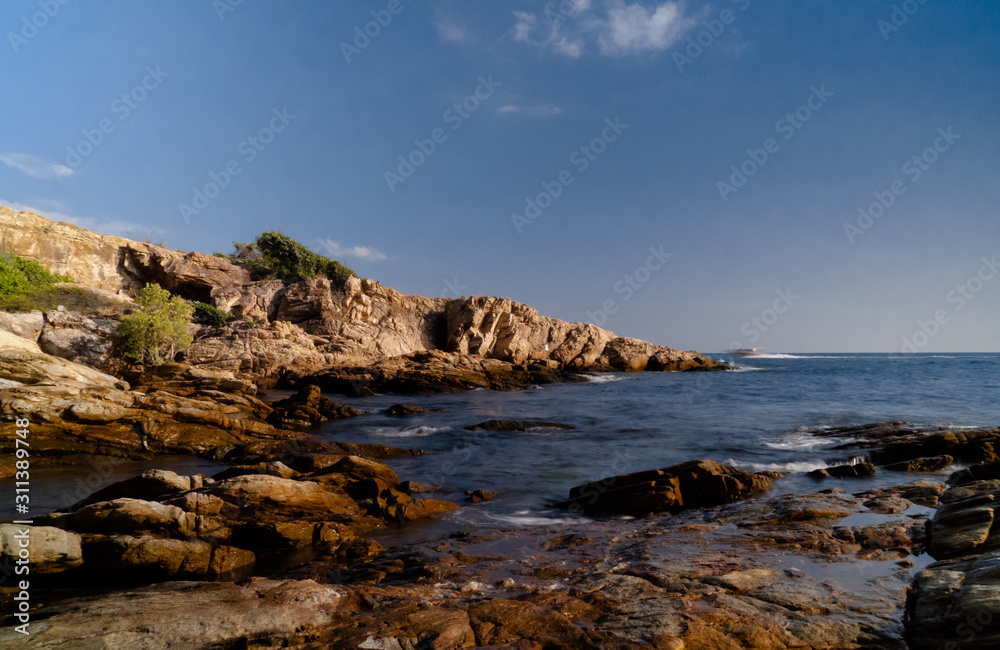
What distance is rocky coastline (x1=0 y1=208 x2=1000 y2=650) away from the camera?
13.9 ft

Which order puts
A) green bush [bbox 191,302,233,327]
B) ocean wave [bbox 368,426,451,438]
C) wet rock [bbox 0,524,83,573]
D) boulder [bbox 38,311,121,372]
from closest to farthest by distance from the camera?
wet rock [bbox 0,524,83,573], ocean wave [bbox 368,426,451,438], boulder [bbox 38,311,121,372], green bush [bbox 191,302,233,327]

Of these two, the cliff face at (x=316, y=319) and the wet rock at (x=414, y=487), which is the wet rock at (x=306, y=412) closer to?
the wet rock at (x=414, y=487)

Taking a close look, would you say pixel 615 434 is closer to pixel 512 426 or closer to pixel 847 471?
pixel 512 426

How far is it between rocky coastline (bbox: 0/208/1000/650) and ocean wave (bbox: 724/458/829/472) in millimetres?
643

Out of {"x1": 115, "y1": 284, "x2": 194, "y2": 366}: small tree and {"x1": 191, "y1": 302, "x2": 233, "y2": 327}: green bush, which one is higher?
{"x1": 191, "y1": 302, "x2": 233, "y2": 327}: green bush

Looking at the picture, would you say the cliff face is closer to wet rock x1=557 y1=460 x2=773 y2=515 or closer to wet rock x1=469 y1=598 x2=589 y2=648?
wet rock x1=557 y1=460 x2=773 y2=515

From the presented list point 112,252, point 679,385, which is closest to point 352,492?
point 679,385

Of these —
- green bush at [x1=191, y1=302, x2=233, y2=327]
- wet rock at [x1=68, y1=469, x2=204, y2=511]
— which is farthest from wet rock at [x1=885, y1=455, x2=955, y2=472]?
green bush at [x1=191, y1=302, x2=233, y2=327]

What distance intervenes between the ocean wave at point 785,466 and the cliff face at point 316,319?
30304mm

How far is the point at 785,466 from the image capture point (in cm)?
1265

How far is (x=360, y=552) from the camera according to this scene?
6.93 metres

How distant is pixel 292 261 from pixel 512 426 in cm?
3982

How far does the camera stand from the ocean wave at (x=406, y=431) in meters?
18.3

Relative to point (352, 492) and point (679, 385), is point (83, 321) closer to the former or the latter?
point (352, 492)
